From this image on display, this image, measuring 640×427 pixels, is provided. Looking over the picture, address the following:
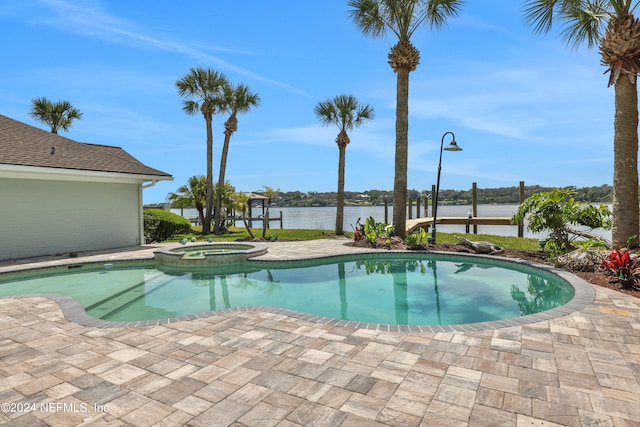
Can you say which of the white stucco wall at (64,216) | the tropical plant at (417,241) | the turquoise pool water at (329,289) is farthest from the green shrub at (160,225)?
the tropical plant at (417,241)

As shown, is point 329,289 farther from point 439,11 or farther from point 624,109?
point 439,11

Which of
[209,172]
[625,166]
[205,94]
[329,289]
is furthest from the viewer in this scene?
[209,172]

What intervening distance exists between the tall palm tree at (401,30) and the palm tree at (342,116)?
191 inches

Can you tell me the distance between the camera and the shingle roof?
9453 mm

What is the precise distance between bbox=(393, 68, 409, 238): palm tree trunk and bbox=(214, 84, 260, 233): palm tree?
10.3 m

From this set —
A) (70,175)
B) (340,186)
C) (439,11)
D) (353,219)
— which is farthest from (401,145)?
(353,219)

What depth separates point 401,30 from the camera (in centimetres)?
1252

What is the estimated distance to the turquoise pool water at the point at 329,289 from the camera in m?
5.91

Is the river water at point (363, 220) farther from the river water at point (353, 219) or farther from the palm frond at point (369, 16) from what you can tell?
the palm frond at point (369, 16)

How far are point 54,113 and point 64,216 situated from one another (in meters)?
15.9

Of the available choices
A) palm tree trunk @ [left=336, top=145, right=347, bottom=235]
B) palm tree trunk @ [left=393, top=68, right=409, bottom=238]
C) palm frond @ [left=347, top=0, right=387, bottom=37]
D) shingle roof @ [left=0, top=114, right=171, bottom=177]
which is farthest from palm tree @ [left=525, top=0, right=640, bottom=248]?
shingle roof @ [left=0, top=114, right=171, bottom=177]

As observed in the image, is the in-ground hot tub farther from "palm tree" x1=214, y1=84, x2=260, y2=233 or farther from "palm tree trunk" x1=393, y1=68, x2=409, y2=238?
"palm tree" x1=214, y1=84, x2=260, y2=233

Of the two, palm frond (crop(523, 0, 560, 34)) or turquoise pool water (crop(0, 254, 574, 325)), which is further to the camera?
palm frond (crop(523, 0, 560, 34))

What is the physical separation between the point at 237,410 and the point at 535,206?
935 cm
